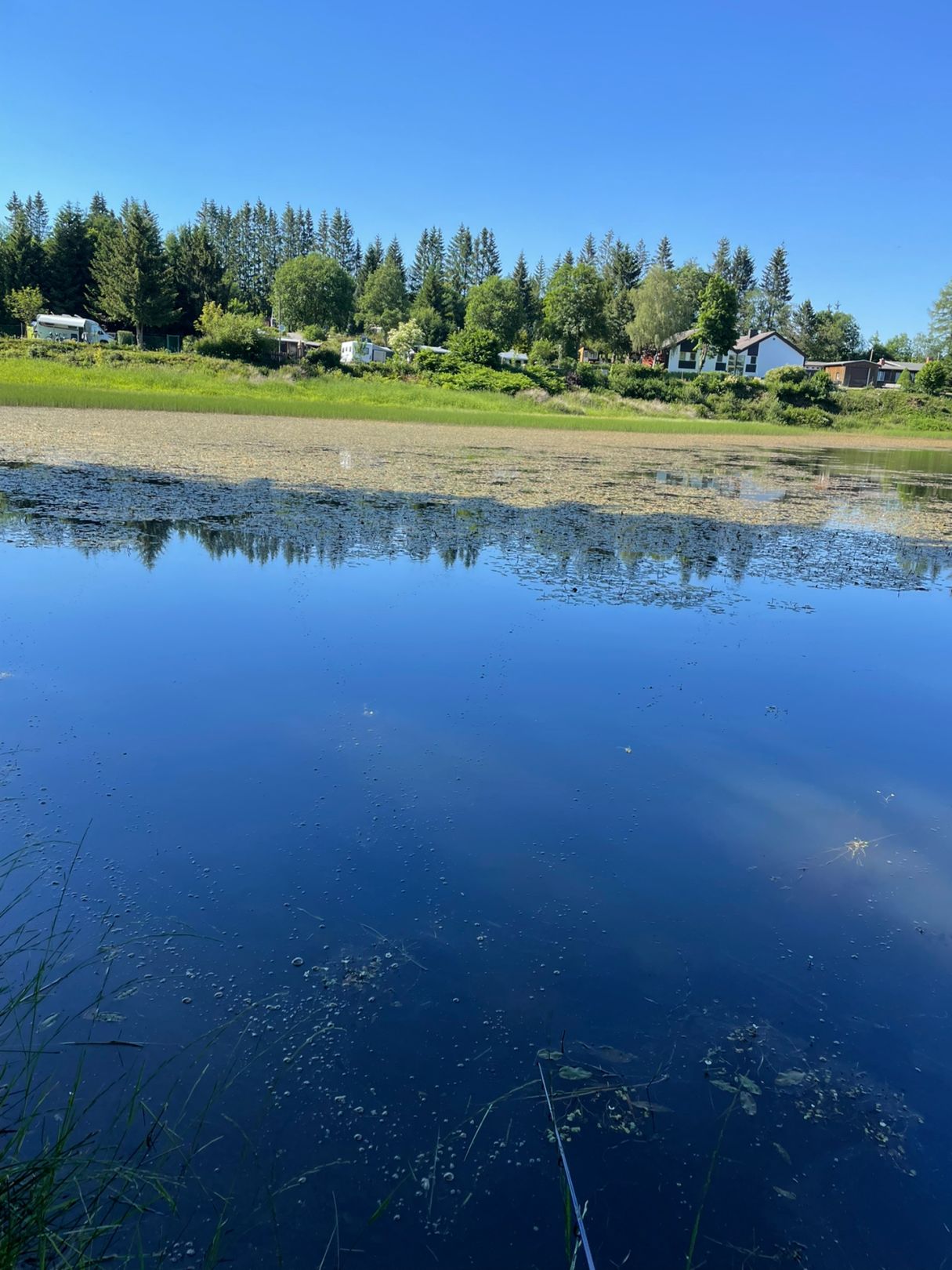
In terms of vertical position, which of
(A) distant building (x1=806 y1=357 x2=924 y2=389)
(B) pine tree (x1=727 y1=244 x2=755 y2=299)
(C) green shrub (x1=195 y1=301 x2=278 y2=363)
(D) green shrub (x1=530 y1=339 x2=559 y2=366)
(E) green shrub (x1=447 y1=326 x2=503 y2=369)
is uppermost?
(B) pine tree (x1=727 y1=244 x2=755 y2=299)

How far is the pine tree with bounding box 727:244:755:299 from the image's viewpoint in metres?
90.6

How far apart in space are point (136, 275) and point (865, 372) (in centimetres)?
5773

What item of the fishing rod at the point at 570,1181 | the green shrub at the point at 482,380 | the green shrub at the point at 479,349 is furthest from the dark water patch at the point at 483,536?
the green shrub at the point at 479,349

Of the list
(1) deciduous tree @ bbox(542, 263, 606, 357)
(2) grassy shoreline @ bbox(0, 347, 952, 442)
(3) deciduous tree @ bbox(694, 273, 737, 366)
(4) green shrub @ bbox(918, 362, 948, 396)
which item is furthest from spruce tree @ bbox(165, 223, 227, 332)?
(4) green shrub @ bbox(918, 362, 948, 396)

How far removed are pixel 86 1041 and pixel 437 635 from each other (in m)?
A: 3.61

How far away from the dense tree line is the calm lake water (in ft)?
150

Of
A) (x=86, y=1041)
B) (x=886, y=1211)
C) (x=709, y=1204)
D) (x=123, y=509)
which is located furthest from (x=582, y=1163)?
(x=123, y=509)

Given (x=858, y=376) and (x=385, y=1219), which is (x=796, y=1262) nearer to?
(x=385, y=1219)

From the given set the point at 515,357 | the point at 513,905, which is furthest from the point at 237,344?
the point at 513,905

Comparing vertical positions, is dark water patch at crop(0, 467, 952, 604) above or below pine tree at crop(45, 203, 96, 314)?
below

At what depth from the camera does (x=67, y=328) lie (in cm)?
4547

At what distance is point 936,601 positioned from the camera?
23.7 feet

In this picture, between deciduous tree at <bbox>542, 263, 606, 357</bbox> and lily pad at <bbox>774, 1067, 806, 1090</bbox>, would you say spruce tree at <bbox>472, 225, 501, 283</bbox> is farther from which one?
lily pad at <bbox>774, 1067, 806, 1090</bbox>

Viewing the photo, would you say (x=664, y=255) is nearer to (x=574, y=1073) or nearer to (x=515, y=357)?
(x=515, y=357)
